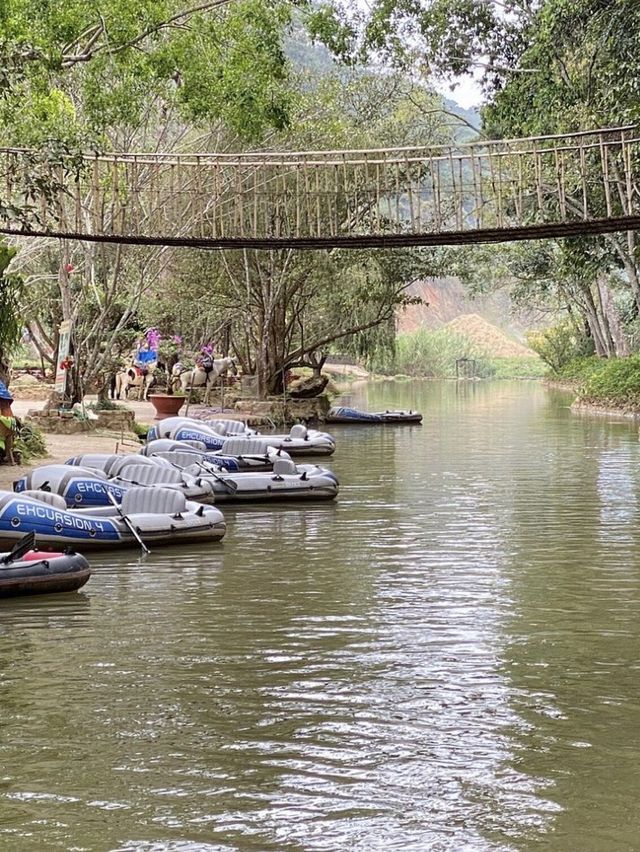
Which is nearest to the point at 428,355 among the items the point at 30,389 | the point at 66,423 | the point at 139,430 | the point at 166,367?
the point at 166,367

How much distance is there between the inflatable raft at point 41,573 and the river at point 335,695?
0.13m

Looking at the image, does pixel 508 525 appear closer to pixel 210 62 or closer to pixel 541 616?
pixel 541 616

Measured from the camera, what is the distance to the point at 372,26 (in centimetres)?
2345

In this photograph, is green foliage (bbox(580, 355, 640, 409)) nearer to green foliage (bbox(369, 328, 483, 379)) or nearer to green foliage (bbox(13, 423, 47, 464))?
green foliage (bbox(13, 423, 47, 464))

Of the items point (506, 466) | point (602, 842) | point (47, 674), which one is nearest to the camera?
point (602, 842)

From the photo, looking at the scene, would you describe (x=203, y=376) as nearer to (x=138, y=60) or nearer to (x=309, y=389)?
(x=309, y=389)

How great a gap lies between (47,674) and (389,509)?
8.49 m

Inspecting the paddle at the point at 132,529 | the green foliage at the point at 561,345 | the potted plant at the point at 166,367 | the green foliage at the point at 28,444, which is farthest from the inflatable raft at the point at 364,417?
the green foliage at the point at 561,345

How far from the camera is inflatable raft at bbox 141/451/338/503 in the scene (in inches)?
631

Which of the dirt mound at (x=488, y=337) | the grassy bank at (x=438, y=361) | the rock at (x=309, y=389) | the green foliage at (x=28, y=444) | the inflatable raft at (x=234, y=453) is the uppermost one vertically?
the dirt mound at (x=488, y=337)

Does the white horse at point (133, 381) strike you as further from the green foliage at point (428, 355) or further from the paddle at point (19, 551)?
the green foliage at point (428, 355)

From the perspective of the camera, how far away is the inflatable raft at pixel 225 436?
19.3 m

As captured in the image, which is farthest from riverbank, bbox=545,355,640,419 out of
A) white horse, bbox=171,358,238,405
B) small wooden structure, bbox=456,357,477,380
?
Result: small wooden structure, bbox=456,357,477,380

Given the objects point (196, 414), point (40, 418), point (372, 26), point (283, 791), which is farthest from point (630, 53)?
point (283, 791)
